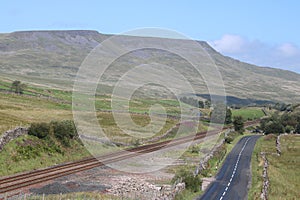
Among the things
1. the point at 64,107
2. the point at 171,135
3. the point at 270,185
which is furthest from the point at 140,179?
the point at 64,107

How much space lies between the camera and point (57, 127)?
56000 mm

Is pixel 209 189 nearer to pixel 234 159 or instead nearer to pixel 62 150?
pixel 62 150

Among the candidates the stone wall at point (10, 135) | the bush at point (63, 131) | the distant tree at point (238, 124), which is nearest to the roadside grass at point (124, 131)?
the bush at point (63, 131)

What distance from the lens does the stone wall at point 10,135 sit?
Answer: 4412cm

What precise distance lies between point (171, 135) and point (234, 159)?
28.5 metres

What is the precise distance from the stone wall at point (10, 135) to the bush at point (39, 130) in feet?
2.50

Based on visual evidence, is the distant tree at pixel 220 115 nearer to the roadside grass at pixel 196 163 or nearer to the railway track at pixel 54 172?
the roadside grass at pixel 196 163

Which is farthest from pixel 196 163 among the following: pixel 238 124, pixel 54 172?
pixel 238 124

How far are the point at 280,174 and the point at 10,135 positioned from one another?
37.8 m

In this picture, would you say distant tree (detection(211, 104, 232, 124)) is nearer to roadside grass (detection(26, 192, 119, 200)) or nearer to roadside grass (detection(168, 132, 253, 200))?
roadside grass (detection(168, 132, 253, 200))

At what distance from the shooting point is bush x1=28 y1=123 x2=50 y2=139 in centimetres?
5159

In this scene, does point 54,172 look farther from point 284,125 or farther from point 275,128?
point 284,125

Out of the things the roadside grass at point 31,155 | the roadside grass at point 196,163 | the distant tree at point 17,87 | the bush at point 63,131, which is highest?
the distant tree at point 17,87

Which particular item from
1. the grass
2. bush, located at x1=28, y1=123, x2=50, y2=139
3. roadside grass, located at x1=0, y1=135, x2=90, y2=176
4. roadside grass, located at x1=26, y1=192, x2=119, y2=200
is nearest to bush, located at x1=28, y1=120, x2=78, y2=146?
bush, located at x1=28, y1=123, x2=50, y2=139
